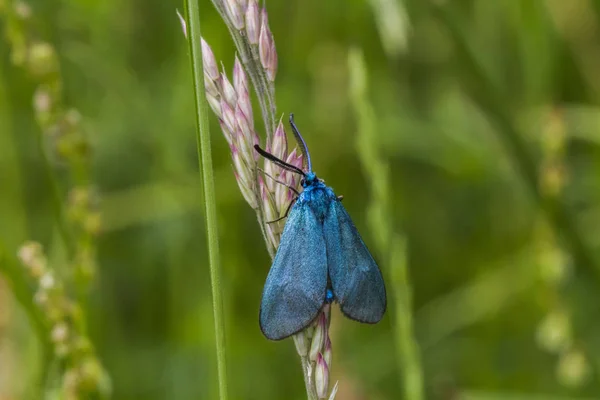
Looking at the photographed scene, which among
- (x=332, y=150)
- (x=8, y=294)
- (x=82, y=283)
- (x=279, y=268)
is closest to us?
(x=279, y=268)

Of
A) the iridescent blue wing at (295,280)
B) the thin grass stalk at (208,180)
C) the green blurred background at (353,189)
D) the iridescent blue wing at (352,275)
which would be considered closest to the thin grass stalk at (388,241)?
the iridescent blue wing at (352,275)

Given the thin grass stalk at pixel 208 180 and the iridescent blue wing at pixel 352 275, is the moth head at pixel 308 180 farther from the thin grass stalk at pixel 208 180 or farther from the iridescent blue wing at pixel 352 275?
the thin grass stalk at pixel 208 180

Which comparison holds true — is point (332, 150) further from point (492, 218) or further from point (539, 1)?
point (539, 1)

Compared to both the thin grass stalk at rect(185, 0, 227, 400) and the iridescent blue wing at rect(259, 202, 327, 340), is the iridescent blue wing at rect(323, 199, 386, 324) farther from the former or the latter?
the thin grass stalk at rect(185, 0, 227, 400)

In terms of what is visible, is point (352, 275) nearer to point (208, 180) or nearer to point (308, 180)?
point (308, 180)

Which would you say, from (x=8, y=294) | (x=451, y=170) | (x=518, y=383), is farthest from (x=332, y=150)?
(x=8, y=294)
